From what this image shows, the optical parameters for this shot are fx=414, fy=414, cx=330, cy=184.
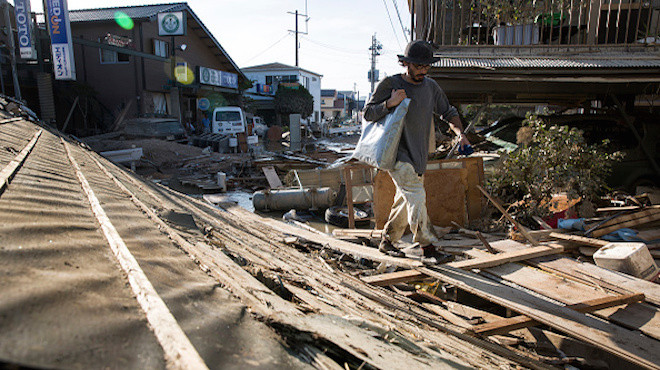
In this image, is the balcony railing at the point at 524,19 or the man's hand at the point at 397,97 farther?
the balcony railing at the point at 524,19

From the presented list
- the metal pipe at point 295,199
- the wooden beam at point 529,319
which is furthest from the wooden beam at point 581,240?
the metal pipe at point 295,199

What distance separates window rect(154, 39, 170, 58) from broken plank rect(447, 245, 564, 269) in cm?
2582

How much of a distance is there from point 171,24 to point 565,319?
84.7 feet

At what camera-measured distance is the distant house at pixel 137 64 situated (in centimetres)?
2392

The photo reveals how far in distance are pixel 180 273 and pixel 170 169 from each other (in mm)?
14807

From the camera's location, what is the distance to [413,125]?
3.77 meters

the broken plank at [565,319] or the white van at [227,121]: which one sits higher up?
the white van at [227,121]

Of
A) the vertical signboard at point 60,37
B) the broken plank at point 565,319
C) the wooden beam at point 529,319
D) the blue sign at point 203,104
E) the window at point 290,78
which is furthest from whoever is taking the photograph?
the window at point 290,78

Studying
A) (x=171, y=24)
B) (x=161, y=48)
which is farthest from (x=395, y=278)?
(x=161, y=48)

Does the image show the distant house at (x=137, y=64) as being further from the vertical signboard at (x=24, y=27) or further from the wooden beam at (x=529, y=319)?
the wooden beam at (x=529, y=319)

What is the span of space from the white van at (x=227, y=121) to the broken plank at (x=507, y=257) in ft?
65.9

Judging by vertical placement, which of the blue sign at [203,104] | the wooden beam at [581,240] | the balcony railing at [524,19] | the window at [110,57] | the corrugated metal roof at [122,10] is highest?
the corrugated metal roof at [122,10]

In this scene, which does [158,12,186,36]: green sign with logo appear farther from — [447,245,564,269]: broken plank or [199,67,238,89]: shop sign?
[447,245,564,269]: broken plank

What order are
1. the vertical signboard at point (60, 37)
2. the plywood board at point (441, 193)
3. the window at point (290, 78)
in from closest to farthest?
the plywood board at point (441, 193)
the vertical signboard at point (60, 37)
the window at point (290, 78)
